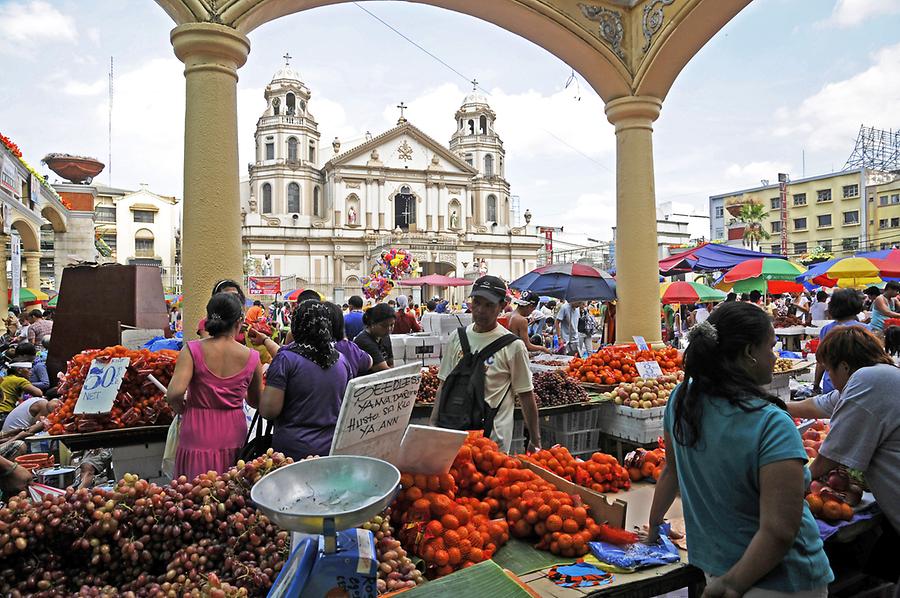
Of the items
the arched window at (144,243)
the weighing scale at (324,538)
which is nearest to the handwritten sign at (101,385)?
the weighing scale at (324,538)

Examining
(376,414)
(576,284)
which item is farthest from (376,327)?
(576,284)

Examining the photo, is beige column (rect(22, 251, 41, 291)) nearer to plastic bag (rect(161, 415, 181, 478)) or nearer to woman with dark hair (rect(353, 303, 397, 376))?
woman with dark hair (rect(353, 303, 397, 376))

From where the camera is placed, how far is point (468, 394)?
11.6 feet

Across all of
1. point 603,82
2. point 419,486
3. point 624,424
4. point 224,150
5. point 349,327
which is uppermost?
point 603,82

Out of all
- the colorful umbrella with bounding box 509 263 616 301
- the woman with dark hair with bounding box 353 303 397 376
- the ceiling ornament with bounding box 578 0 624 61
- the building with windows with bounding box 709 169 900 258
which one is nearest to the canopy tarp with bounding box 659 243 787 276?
the colorful umbrella with bounding box 509 263 616 301

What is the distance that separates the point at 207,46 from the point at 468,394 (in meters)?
3.51

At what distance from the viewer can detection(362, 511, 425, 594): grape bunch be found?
6.07 ft

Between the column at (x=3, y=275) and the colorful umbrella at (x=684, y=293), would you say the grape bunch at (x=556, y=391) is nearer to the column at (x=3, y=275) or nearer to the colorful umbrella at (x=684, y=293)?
the colorful umbrella at (x=684, y=293)

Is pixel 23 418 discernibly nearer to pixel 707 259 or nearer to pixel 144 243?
pixel 707 259

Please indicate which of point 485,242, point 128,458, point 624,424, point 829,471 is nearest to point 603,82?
point 624,424

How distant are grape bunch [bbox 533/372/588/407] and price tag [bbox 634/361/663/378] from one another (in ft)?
2.56

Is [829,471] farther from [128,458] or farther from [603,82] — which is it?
[603,82]

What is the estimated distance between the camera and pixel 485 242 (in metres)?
49.4

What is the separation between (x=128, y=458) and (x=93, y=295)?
3205mm
